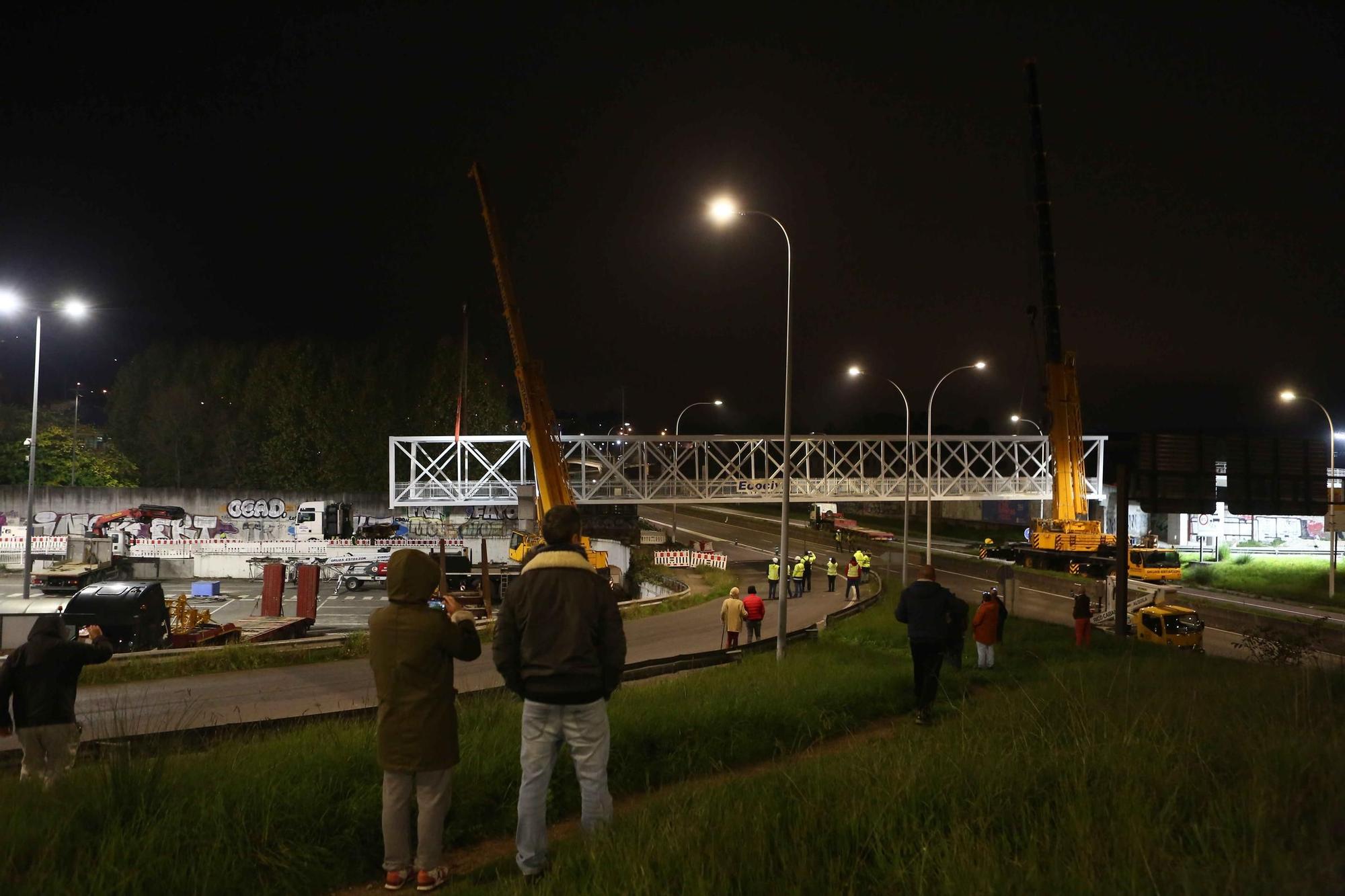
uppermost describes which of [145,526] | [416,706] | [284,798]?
[416,706]

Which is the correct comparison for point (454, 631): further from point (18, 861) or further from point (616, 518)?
point (616, 518)

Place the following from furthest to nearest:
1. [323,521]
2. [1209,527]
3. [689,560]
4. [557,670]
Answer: [1209,527]
[323,521]
[689,560]
[557,670]

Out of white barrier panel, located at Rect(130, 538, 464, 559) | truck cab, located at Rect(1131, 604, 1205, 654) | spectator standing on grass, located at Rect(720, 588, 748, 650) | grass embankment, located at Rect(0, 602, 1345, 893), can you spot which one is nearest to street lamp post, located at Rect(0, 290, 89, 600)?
white barrier panel, located at Rect(130, 538, 464, 559)

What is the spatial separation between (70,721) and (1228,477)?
1108 inches

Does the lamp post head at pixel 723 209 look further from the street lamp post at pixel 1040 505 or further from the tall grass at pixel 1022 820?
the street lamp post at pixel 1040 505

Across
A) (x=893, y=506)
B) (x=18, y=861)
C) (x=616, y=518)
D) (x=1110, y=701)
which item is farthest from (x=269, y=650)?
(x=893, y=506)

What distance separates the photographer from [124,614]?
19.1 meters

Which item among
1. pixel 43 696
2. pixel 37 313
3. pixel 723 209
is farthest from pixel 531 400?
pixel 43 696

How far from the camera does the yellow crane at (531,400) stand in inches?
1575

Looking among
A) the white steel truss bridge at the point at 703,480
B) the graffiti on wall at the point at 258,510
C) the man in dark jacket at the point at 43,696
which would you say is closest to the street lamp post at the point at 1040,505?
the white steel truss bridge at the point at 703,480

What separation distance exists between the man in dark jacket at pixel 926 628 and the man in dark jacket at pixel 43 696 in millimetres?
7212

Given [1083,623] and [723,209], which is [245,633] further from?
[1083,623]

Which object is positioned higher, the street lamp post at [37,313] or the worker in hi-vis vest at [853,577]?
the street lamp post at [37,313]

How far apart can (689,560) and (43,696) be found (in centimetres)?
3804
